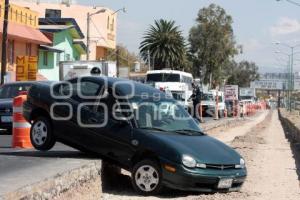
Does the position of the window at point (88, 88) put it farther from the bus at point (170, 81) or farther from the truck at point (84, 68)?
the bus at point (170, 81)

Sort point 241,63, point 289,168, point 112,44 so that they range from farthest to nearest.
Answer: point 241,63 < point 112,44 < point 289,168

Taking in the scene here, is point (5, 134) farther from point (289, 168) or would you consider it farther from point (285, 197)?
point (285, 197)

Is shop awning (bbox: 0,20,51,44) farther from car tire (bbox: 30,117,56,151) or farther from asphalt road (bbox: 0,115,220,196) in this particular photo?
asphalt road (bbox: 0,115,220,196)

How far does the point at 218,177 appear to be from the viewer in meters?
10.5

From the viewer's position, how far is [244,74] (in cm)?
15238

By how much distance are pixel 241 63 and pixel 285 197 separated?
146m

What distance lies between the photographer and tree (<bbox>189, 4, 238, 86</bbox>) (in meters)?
89.9

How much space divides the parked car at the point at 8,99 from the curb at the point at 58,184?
10259mm

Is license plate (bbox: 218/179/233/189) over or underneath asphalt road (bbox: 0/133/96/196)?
underneath

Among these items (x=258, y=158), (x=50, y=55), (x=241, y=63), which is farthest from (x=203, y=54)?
(x=258, y=158)

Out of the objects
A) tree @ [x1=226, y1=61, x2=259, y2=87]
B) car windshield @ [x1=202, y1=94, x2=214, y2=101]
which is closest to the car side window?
car windshield @ [x1=202, y1=94, x2=214, y2=101]

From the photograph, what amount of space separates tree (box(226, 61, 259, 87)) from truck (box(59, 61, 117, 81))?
116 m

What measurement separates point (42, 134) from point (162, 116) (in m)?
2.47

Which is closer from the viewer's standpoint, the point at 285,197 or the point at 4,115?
the point at 285,197
